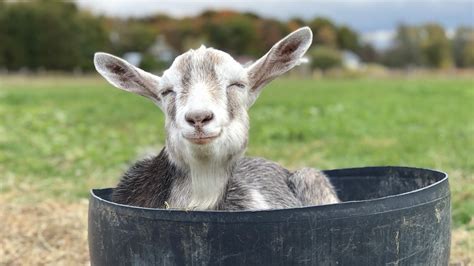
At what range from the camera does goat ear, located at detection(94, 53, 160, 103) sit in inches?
142

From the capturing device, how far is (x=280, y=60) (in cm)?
358

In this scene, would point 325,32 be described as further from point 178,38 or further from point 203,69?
point 203,69

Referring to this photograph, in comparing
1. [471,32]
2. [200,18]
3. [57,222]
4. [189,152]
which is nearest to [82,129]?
[57,222]

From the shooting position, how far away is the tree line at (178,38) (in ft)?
188

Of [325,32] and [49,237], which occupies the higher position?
[325,32]

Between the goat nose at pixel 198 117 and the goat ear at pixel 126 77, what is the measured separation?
2.40 feet

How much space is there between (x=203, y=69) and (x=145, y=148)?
6076 millimetres

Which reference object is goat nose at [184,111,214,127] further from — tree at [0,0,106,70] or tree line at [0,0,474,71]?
tree at [0,0,106,70]

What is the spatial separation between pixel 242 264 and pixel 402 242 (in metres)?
0.72

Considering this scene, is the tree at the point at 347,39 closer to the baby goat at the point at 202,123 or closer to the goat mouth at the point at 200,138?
the baby goat at the point at 202,123

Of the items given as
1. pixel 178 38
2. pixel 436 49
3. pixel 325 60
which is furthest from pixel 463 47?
pixel 178 38

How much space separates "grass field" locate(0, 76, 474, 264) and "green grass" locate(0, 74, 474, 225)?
17 mm

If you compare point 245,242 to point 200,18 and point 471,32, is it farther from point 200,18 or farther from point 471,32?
point 471,32

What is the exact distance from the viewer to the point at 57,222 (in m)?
5.62
